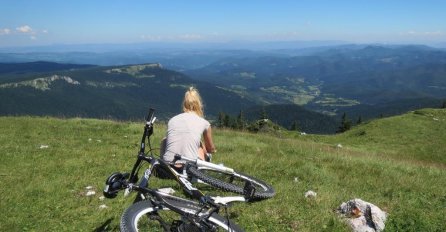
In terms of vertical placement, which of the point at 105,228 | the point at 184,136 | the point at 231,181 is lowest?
the point at 105,228

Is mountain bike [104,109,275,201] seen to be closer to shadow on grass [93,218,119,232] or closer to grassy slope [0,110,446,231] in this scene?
grassy slope [0,110,446,231]

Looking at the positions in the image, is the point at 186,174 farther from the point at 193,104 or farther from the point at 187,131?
the point at 193,104

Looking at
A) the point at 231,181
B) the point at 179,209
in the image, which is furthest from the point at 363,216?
the point at 179,209

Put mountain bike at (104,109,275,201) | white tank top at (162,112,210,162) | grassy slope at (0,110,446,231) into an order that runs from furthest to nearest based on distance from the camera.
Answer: grassy slope at (0,110,446,231) < white tank top at (162,112,210,162) < mountain bike at (104,109,275,201)

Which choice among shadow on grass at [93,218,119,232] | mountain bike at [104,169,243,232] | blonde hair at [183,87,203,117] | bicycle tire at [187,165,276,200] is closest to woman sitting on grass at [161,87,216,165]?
blonde hair at [183,87,203,117]

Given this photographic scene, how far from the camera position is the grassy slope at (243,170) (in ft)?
31.4

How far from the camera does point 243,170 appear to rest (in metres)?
14.8

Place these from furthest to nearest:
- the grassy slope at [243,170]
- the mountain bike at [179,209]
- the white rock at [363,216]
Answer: the grassy slope at [243,170]
the white rock at [363,216]
the mountain bike at [179,209]

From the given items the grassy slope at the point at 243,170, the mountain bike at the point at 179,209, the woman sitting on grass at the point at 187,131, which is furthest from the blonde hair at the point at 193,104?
the mountain bike at the point at 179,209

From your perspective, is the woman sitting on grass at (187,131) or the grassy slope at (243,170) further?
the grassy slope at (243,170)

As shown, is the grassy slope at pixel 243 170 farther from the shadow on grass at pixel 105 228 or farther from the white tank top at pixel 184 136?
the white tank top at pixel 184 136

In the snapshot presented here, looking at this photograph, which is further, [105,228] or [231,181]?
[231,181]

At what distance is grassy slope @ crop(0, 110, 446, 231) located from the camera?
956 centimetres

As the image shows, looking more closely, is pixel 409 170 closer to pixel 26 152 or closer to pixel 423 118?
pixel 26 152
